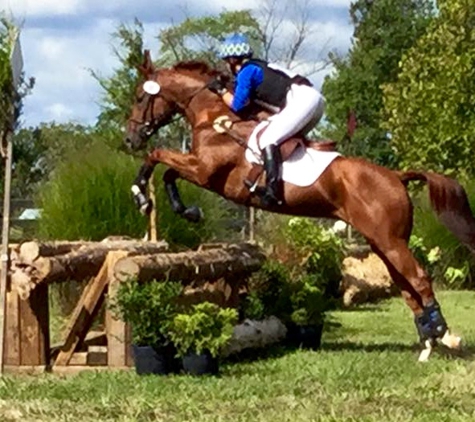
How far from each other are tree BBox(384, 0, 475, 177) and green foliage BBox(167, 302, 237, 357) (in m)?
17.2

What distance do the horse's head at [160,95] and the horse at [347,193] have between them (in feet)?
0.20

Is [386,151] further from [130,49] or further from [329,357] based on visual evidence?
[329,357]

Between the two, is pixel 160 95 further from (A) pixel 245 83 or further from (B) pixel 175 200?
(A) pixel 245 83

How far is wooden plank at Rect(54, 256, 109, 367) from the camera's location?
1056 centimetres

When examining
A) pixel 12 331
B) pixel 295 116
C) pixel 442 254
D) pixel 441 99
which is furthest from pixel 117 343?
pixel 441 99

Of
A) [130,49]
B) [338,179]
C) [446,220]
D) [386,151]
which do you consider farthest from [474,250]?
[386,151]

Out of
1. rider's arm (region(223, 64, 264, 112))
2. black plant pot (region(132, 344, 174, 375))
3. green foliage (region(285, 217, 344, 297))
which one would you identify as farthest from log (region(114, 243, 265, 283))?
green foliage (region(285, 217, 344, 297))

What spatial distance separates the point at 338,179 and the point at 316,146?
36cm

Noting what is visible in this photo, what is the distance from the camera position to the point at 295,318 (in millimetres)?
11727

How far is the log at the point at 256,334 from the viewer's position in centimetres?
1086

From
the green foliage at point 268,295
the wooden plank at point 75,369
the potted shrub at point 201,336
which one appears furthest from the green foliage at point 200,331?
the green foliage at point 268,295

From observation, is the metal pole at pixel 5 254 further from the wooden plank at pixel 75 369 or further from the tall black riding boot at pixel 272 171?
the tall black riding boot at pixel 272 171

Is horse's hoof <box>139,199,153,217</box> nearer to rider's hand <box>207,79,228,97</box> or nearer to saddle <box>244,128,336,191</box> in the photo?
saddle <box>244,128,336,191</box>

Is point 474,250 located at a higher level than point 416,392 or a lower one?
higher
